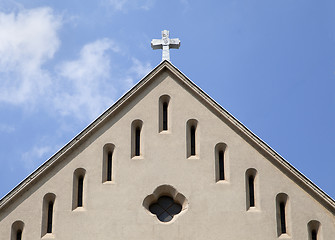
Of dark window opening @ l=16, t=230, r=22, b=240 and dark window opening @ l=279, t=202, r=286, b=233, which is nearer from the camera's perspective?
dark window opening @ l=16, t=230, r=22, b=240

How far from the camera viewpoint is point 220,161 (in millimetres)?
37438

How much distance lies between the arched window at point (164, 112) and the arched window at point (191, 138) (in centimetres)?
84

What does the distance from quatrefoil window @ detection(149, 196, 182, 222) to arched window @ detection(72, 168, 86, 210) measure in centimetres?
257

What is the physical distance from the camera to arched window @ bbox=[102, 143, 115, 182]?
1455 inches

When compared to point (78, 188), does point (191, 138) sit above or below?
above

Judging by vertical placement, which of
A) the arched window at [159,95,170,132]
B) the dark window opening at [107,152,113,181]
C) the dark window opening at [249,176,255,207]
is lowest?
the dark window opening at [249,176,255,207]

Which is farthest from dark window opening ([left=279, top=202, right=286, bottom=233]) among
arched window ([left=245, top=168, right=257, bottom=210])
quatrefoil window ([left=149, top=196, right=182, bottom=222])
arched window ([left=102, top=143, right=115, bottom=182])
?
arched window ([left=102, top=143, right=115, bottom=182])

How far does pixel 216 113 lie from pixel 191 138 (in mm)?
1352

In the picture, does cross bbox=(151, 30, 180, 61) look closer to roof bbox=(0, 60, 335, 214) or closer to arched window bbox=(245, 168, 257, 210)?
roof bbox=(0, 60, 335, 214)

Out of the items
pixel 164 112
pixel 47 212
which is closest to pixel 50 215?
pixel 47 212

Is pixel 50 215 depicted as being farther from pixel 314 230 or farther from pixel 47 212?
pixel 314 230

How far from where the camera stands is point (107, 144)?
123 feet

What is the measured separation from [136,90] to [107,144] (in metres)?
2.45

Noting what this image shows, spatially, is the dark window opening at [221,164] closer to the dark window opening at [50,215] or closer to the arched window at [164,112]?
the arched window at [164,112]
